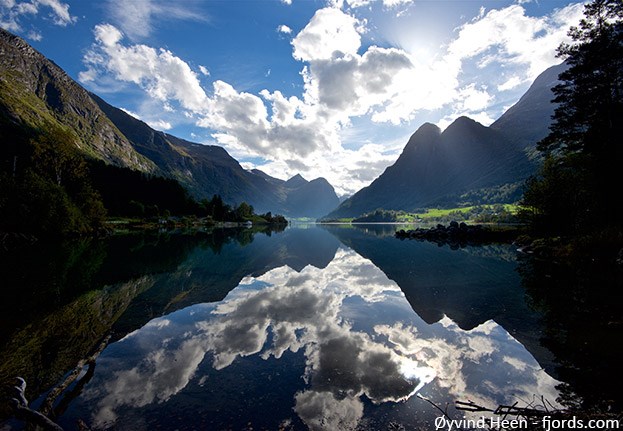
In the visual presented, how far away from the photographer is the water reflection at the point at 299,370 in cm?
752

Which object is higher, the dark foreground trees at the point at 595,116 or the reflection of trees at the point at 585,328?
the dark foreground trees at the point at 595,116

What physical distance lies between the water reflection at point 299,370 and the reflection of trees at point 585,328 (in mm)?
931

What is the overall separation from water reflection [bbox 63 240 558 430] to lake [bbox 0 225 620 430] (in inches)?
2.2

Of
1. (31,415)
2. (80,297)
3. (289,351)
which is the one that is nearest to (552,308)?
(289,351)

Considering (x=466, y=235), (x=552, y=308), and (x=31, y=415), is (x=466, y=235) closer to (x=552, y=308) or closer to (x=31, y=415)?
(x=552, y=308)

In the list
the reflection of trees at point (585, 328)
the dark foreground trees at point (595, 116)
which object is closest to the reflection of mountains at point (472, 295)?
the reflection of trees at point (585, 328)

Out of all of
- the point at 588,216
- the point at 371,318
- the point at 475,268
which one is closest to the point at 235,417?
the point at 371,318

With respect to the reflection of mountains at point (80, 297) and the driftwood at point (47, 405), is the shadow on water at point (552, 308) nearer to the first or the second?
the driftwood at point (47, 405)

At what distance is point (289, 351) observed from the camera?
1161cm

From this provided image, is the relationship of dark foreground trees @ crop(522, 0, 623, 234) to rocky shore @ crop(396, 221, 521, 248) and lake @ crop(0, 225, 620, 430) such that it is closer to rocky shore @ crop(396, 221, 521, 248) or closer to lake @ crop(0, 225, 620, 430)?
lake @ crop(0, 225, 620, 430)

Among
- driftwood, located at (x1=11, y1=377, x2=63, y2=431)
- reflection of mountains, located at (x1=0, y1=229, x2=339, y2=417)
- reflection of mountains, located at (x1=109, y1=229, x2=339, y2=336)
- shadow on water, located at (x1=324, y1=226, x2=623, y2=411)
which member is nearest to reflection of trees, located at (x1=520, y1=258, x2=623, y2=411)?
shadow on water, located at (x1=324, y1=226, x2=623, y2=411)

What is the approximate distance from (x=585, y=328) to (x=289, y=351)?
43.6ft

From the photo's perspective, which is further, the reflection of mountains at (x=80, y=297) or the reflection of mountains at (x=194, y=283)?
the reflection of mountains at (x=194, y=283)

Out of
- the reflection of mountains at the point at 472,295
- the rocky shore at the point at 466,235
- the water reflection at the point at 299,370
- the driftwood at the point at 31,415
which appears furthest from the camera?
the rocky shore at the point at 466,235
